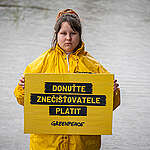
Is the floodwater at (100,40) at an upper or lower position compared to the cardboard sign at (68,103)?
upper

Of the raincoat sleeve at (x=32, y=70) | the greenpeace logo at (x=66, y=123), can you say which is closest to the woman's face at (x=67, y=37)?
the raincoat sleeve at (x=32, y=70)

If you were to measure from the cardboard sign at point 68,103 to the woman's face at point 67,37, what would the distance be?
153mm

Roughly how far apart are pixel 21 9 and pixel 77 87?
290 centimetres

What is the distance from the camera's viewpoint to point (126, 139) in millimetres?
2809

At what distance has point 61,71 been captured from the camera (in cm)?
124

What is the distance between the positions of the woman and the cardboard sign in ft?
0.18

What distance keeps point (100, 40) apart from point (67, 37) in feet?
8.44

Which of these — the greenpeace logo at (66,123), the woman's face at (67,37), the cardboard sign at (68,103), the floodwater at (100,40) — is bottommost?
the greenpeace logo at (66,123)

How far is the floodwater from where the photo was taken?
332 cm

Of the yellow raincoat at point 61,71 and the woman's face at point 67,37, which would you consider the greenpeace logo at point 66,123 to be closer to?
the yellow raincoat at point 61,71

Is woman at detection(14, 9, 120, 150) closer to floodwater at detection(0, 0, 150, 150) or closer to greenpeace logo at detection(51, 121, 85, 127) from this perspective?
greenpeace logo at detection(51, 121, 85, 127)

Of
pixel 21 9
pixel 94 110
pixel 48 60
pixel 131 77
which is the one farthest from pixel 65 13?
pixel 21 9

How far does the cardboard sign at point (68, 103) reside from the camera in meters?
1.18

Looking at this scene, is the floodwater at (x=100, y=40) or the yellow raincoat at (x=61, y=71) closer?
the yellow raincoat at (x=61, y=71)
